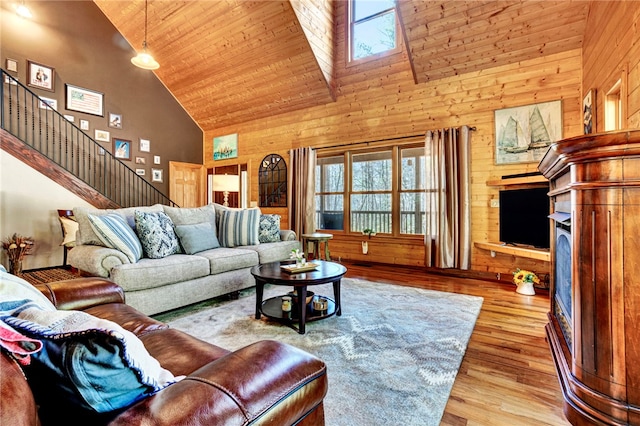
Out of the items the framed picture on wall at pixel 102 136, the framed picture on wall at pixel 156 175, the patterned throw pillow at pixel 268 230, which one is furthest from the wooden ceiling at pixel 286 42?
the patterned throw pillow at pixel 268 230

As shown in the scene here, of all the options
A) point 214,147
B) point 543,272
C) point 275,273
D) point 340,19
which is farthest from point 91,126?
point 543,272

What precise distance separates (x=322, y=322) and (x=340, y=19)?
17.1 ft

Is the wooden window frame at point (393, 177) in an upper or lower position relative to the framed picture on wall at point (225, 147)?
lower

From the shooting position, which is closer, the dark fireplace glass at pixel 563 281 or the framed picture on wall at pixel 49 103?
the dark fireplace glass at pixel 563 281

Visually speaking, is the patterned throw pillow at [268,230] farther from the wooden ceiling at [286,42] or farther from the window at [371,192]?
the wooden ceiling at [286,42]

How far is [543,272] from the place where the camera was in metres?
3.78

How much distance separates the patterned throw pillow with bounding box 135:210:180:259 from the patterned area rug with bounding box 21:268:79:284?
1777 millimetres

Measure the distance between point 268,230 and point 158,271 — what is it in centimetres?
170

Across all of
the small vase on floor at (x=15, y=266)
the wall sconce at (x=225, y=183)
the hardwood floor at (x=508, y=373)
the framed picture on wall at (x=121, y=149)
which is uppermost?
the framed picture on wall at (x=121, y=149)

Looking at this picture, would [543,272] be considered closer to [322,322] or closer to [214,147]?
[322,322]

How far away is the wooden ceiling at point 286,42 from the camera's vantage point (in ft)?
12.2

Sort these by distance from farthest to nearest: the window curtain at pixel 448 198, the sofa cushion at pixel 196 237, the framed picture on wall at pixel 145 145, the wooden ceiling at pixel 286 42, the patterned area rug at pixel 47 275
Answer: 1. the framed picture on wall at pixel 145 145
2. the window curtain at pixel 448 198
3. the patterned area rug at pixel 47 275
4. the wooden ceiling at pixel 286 42
5. the sofa cushion at pixel 196 237

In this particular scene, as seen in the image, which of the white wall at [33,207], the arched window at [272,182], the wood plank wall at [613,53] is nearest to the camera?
the wood plank wall at [613,53]

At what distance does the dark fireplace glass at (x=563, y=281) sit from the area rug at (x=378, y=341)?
0.62m
